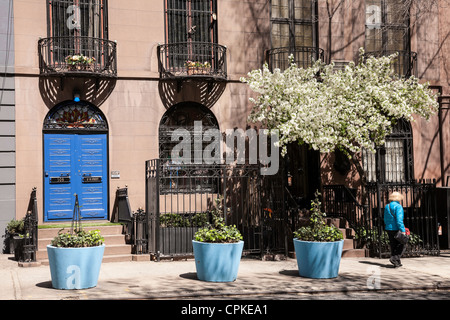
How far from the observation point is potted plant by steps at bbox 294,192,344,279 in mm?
10781

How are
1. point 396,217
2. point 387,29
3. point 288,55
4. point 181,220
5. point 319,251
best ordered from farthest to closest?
point 387,29 < point 288,55 < point 181,220 < point 396,217 < point 319,251

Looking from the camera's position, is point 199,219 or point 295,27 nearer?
point 199,219

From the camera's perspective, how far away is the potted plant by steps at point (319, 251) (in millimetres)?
10781

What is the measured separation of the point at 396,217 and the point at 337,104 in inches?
142

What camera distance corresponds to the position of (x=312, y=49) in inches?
698

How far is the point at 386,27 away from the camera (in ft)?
60.4

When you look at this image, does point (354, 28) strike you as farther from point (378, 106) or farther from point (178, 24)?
point (178, 24)

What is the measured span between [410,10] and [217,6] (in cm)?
665

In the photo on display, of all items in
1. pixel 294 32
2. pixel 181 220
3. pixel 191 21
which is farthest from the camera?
Result: pixel 294 32

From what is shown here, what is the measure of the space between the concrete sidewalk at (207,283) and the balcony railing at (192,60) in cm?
599

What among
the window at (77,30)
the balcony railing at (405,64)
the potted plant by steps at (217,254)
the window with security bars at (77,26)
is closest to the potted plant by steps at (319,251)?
the potted plant by steps at (217,254)

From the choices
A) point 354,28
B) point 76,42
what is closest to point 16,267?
point 76,42

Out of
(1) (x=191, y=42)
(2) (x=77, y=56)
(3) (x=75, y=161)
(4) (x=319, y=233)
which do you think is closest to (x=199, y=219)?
(3) (x=75, y=161)

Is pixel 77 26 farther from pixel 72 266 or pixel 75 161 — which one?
pixel 72 266
